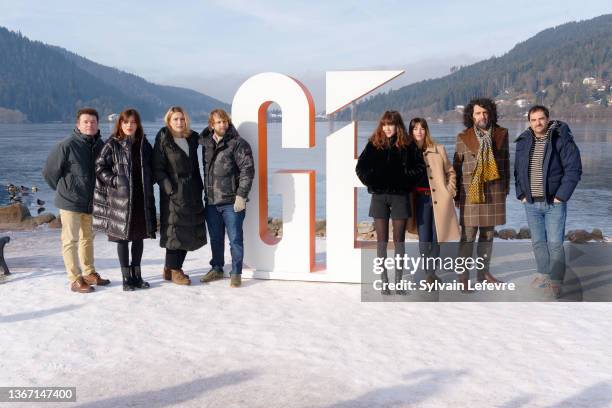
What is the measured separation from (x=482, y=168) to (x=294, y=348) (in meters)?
2.38

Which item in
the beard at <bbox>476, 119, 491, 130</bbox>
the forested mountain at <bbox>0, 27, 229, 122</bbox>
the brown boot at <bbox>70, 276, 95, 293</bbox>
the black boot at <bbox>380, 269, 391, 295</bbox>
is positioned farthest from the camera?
the forested mountain at <bbox>0, 27, 229, 122</bbox>

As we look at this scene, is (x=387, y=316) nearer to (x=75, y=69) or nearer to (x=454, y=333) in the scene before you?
(x=454, y=333)

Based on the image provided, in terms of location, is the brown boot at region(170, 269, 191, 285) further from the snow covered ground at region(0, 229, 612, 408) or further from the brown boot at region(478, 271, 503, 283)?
the brown boot at region(478, 271, 503, 283)

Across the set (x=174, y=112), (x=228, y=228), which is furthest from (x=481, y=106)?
(x=174, y=112)

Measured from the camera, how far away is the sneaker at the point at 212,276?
5.92 m

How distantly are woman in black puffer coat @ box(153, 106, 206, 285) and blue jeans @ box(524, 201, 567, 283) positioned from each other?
10.4 feet

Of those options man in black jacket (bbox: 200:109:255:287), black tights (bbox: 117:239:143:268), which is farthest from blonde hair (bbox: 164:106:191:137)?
black tights (bbox: 117:239:143:268)

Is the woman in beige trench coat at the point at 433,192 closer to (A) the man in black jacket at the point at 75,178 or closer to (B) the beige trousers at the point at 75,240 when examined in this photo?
(A) the man in black jacket at the point at 75,178

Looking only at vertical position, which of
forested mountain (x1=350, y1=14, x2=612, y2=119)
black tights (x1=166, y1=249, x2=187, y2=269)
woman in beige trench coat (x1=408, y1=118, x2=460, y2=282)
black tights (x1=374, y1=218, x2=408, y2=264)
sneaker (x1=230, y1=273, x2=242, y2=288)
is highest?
forested mountain (x1=350, y1=14, x2=612, y2=119)

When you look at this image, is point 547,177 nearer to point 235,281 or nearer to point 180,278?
point 235,281

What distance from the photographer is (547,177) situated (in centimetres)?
504

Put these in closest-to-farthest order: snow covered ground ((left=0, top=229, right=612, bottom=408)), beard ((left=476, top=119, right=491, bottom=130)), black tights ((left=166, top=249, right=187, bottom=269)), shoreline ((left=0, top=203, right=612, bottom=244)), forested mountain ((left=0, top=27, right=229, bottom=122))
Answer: snow covered ground ((left=0, top=229, right=612, bottom=408))
beard ((left=476, top=119, right=491, bottom=130))
black tights ((left=166, top=249, right=187, bottom=269))
shoreline ((left=0, top=203, right=612, bottom=244))
forested mountain ((left=0, top=27, right=229, bottom=122))

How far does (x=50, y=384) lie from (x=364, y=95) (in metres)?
3.75

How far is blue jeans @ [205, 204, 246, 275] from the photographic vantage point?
5648mm
